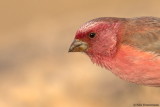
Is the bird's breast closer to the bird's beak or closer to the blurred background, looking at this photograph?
the bird's beak

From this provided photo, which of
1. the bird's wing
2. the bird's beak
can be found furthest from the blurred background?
the bird's beak

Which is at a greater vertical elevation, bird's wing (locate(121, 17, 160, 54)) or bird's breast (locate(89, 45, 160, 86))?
bird's wing (locate(121, 17, 160, 54))

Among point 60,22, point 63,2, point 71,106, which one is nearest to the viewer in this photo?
point 71,106

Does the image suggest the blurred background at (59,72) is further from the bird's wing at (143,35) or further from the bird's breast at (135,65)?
the bird's breast at (135,65)

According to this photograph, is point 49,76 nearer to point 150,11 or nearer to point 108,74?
point 108,74

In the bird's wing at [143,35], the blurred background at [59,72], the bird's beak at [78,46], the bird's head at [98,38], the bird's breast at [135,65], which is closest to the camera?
the bird's breast at [135,65]

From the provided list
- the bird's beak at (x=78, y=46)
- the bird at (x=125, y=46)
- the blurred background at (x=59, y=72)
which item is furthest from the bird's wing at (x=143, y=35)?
the blurred background at (x=59, y=72)

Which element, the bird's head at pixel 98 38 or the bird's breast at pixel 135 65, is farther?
the bird's head at pixel 98 38

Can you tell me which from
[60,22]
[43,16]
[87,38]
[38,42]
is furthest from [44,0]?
[87,38]
